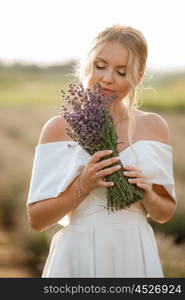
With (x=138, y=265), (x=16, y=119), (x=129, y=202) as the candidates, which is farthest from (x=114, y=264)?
(x=16, y=119)

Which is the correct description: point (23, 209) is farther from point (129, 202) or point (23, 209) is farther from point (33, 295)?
point (129, 202)

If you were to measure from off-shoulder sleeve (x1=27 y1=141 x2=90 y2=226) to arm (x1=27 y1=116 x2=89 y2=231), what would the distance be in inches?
0.9

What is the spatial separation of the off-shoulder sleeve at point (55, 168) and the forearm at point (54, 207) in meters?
0.03

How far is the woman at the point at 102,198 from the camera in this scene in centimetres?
296

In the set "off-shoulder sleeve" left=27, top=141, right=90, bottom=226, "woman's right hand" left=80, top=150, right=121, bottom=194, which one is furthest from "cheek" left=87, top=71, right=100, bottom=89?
"woman's right hand" left=80, top=150, right=121, bottom=194

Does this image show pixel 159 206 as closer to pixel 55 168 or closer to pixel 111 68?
pixel 55 168

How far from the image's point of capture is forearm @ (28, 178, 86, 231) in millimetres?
2887

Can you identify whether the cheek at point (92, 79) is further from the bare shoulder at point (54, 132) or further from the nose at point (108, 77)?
the bare shoulder at point (54, 132)

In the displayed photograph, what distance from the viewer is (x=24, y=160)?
34.7ft

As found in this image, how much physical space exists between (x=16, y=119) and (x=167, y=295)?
1088cm

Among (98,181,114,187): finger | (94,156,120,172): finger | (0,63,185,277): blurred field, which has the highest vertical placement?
(94,156,120,172): finger

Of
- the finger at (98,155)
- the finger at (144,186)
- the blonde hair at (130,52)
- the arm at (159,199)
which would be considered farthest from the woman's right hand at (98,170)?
the blonde hair at (130,52)

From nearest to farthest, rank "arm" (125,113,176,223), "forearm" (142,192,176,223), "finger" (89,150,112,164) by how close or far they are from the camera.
Result: "finger" (89,150,112,164) → "arm" (125,113,176,223) → "forearm" (142,192,176,223)

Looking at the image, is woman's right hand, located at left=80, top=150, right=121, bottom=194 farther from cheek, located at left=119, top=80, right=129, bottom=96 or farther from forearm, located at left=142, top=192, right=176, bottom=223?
cheek, located at left=119, top=80, right=129, bottom=96
